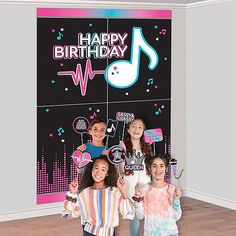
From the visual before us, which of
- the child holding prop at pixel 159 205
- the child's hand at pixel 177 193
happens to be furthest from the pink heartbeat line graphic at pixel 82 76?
the child's hand at pixel 177 193

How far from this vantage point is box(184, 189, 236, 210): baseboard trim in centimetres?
815

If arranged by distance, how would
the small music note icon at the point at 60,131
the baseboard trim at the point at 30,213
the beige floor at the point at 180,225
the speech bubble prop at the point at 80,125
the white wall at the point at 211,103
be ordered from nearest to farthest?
the beige floor at the point at 180,225, the speech bubble prop at the point at 80,125, the baseboard trim at the point at 30,213, the small music note icon at the point at 60,131, the white wall at the point at 211,103

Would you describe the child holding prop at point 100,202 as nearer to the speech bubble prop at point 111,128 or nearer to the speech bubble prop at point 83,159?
the speech bubble prop at point 83,159

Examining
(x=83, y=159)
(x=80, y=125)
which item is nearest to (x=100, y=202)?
(x=83, y=159)

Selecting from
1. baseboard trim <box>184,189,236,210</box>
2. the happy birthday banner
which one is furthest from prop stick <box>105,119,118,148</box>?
baseboard trim <box>184,189,236,210</box>

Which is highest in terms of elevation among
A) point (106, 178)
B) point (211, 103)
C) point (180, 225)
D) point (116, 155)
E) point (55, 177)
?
point (211, 103)

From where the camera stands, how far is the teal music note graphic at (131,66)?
816 centimetres

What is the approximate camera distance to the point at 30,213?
25.4ft

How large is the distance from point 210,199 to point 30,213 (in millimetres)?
2196

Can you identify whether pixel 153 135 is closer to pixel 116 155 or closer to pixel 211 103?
pixel 116 155

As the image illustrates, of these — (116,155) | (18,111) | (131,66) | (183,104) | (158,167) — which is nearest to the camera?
(158,167)

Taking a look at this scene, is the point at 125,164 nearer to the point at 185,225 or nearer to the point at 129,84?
the point at 185,225

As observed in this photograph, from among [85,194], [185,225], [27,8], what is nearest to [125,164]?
[85,194]

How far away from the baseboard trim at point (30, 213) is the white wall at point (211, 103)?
183cm
